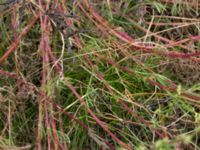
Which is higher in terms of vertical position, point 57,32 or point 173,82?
point 57,32

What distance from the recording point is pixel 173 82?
5.35 feet

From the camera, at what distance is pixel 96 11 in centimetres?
172

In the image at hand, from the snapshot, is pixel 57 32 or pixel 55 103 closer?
pixel 55 103

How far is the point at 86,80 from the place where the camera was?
5.31ft

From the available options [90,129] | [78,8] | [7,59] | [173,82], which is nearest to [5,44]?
[7,59]

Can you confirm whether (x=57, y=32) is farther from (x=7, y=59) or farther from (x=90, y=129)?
(x=90, y=129)

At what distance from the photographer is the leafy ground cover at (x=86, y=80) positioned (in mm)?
1504

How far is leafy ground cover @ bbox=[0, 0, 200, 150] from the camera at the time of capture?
150 centimetres

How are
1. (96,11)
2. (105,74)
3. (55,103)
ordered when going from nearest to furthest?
(55,103) < (105,74) < (96,11)

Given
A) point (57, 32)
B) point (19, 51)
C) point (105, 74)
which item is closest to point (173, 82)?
point (105, 74)

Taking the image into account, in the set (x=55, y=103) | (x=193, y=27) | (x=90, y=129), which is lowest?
(x=90, y=129)

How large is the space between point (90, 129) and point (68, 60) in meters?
0.28

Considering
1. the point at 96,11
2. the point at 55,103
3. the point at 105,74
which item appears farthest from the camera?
the point at 96,11

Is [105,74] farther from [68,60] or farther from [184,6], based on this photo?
[184,6]
